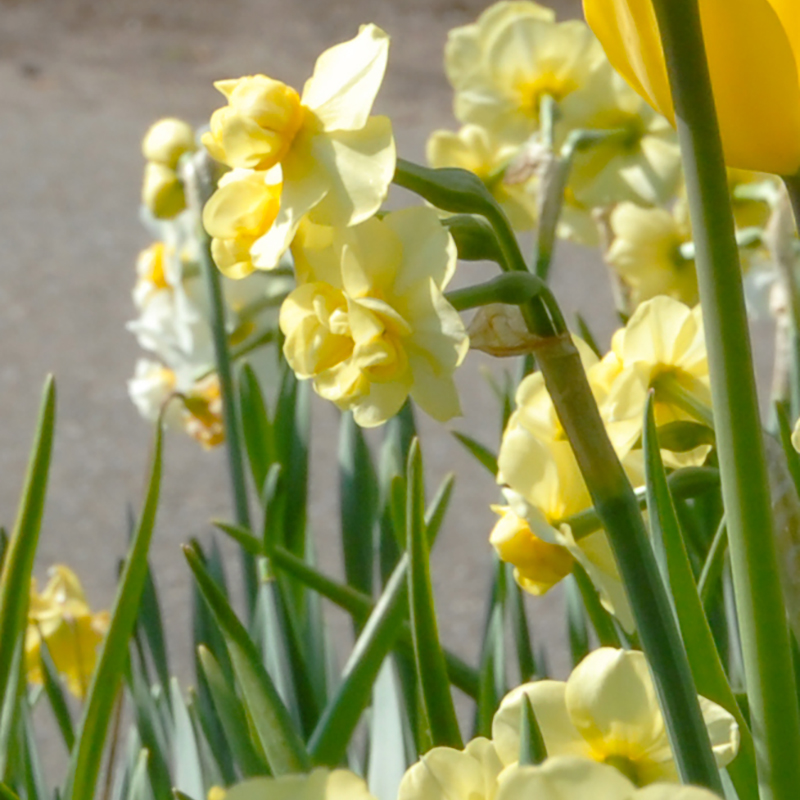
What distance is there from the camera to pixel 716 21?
230 millimetres

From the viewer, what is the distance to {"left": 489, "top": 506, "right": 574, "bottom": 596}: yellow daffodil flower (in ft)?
1.03

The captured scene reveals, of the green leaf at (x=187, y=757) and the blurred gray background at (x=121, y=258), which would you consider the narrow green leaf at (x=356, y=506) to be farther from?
the blurred gray background at (x=121, y=258)

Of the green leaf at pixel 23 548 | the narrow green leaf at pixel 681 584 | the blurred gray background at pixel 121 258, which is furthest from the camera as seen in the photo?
the blurred gray background at pixel 121 258

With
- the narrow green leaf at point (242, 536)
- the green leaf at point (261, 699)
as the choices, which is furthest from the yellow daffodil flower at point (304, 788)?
the narrow green leaf at point (242, 536)

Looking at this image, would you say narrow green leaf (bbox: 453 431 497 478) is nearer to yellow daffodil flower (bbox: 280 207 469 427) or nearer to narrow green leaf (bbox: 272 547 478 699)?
narrow green leaf (bbox: 272 547 478 699)

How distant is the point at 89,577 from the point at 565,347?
1.62 meters

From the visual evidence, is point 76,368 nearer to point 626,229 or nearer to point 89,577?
point 89,577

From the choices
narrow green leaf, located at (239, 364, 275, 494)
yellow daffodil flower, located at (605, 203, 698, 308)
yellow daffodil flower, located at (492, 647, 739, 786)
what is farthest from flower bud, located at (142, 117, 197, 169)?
yellow daffodil flower, located at (492, 647, 739, 786)

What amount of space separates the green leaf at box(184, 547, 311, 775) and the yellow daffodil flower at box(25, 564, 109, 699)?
1.06 ft

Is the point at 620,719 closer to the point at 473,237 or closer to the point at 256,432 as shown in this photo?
the point at 473,237

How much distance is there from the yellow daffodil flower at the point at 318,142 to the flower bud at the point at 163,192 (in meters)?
0.39

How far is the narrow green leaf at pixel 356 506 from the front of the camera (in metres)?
0.63

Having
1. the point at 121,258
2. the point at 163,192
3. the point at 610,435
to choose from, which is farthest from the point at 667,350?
the point at 121,258

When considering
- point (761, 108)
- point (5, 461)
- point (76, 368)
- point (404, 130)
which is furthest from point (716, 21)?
point (404, 130)
